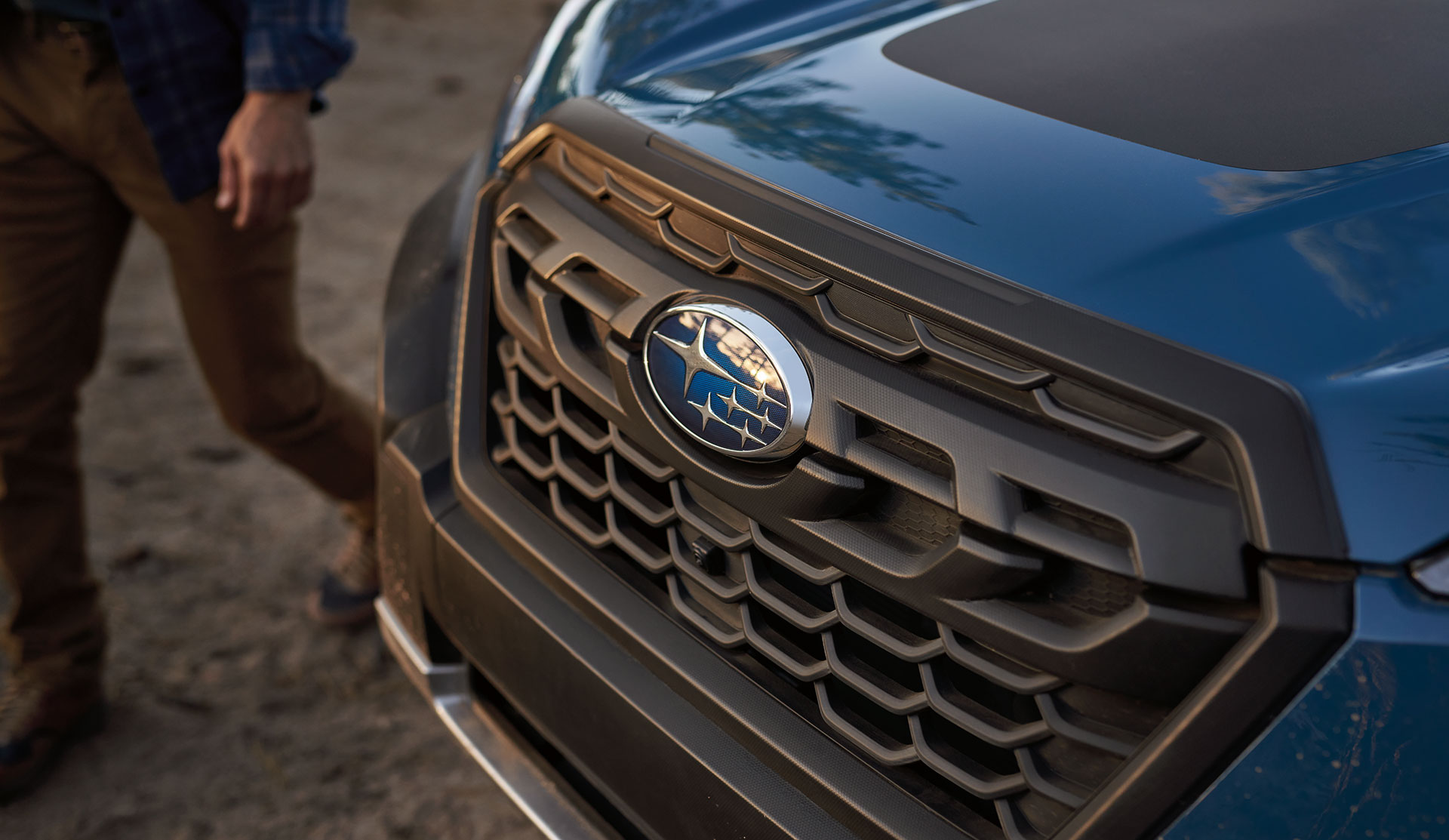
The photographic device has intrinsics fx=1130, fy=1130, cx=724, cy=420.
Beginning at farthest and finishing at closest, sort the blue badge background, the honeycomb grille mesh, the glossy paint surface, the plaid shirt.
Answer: the plaid shirt
the blue badge background
the honeycomb grille mesh
the glossy paint surface

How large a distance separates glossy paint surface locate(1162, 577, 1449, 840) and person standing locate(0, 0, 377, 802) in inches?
67.4

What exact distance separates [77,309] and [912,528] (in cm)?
171

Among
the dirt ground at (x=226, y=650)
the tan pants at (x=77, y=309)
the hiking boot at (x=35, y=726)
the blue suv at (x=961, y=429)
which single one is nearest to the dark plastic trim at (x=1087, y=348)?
the blue suv at (x=961, y=429)

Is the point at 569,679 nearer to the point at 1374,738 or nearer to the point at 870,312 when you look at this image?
the point at 870,312

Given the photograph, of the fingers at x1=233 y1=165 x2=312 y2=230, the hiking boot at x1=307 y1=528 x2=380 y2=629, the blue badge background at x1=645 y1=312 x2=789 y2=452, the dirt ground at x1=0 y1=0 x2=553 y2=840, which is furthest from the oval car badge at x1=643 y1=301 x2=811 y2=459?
the hiking boot at x1=307 y1=528 x2=380 y2=629

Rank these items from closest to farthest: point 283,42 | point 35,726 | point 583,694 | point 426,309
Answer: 1. point 583,694
2. point 426,309
3. point 283,42
4. point 35,726

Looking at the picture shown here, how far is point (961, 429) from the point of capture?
3.17 feet

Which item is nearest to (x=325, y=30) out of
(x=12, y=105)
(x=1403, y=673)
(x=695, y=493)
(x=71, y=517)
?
(x=12, y=105)

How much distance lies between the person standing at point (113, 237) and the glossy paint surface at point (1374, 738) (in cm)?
171

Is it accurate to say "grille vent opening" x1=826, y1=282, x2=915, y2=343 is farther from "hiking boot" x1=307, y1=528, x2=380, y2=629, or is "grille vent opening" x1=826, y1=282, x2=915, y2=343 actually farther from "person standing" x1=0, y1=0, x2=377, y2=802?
"hiking boot" x1=307, y1=528, x2=380, y2=629

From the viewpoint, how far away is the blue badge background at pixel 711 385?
1078mm

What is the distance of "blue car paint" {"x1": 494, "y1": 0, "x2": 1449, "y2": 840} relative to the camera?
0.82m

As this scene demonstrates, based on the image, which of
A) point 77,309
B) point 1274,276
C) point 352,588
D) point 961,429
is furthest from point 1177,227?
point 352,588

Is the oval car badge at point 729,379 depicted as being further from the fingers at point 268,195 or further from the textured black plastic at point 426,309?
the fingers at point 268,195
